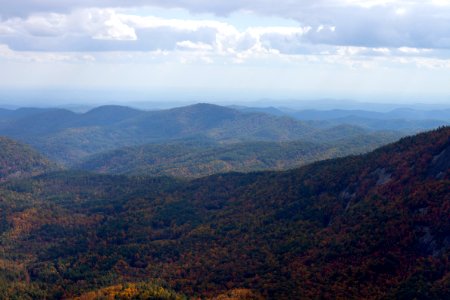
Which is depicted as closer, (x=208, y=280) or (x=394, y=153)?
(x=208, y=280)

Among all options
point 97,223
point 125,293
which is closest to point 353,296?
point 125,293

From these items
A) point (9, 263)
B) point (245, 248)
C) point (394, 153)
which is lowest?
point (9, 263)

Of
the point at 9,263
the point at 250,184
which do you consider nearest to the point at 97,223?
the point at 9,263

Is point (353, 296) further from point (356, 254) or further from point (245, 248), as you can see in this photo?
point (245, 248)

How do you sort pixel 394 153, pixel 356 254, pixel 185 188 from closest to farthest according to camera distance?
pixel 356 254 → pixel 394 153 → pixel 185 188

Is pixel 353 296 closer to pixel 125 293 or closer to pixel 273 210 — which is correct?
pixel 125 293

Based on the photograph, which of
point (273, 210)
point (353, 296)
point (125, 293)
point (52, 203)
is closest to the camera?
point (353, 296)

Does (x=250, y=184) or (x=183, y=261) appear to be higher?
(x=250, y=184)
